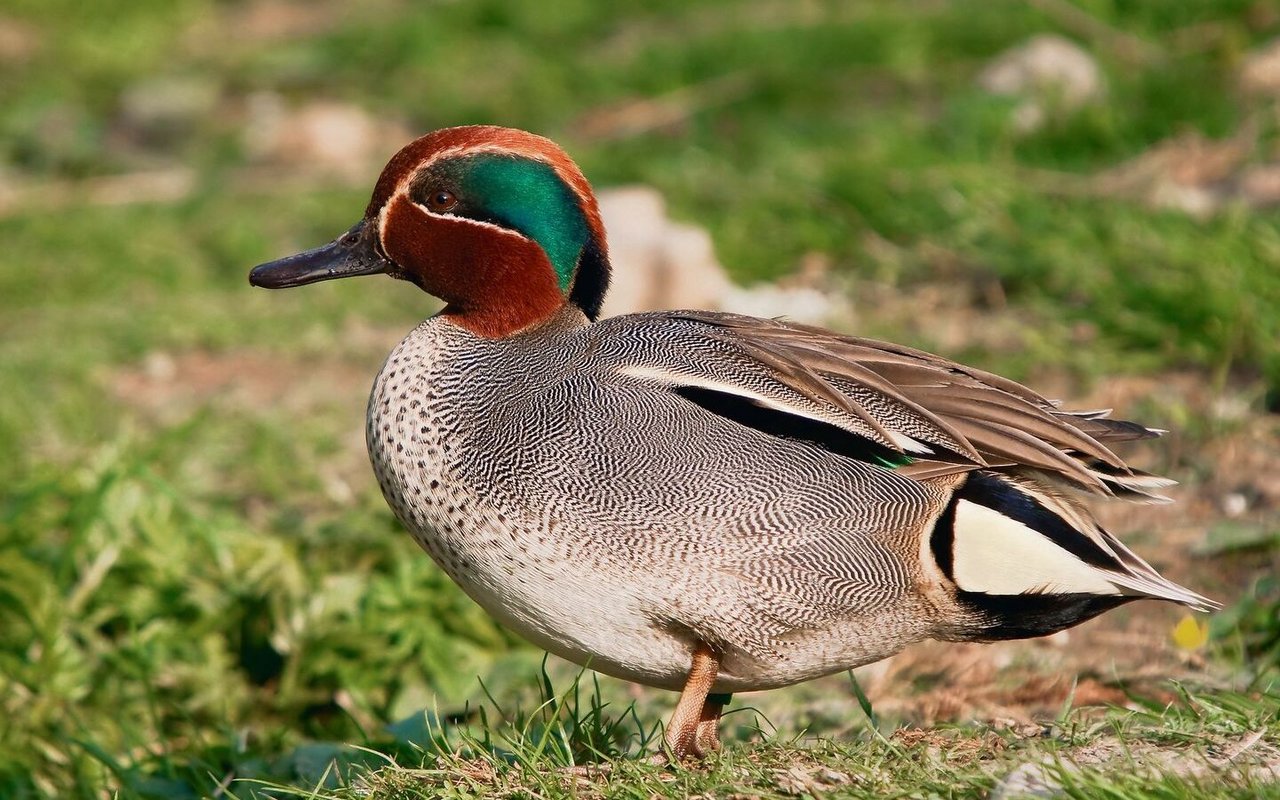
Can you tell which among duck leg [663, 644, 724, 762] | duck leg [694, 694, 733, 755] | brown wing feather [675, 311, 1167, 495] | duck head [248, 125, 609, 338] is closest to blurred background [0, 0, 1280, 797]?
duck leg [694, 694, 733, 755]

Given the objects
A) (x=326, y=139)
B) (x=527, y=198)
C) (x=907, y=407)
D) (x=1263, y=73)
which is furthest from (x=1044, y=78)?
(x=907, y=407)

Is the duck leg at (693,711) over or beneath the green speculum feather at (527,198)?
beneath

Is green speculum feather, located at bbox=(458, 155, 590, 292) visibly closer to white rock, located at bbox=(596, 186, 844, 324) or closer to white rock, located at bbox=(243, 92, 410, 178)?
white rock, located at bbox=(596, 186, 844, 324)

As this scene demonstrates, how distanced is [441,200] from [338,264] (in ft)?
0.88

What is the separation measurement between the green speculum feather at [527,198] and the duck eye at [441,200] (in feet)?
0.10

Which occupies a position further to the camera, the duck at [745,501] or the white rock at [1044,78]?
the white rock at [1044,78]

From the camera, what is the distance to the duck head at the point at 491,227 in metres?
2.96

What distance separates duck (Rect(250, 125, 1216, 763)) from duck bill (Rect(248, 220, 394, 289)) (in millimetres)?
313

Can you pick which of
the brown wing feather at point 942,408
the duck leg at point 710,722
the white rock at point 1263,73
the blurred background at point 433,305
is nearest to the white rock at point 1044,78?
the blurred background at point 433,305

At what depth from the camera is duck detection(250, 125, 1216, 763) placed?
8.63 feet

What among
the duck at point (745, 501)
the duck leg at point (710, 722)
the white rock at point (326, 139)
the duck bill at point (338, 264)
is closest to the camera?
the duck at point (745, 501)

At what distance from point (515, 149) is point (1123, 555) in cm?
128

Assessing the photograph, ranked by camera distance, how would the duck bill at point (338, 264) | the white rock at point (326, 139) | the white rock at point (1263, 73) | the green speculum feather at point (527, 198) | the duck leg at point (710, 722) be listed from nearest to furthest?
the duck leg at point (710, 722) → the green speculum feather at point (527, 198) → the duck bill at point (338, 264) → the white rock at point (1263, 73) → the white rock at point (326, 139)

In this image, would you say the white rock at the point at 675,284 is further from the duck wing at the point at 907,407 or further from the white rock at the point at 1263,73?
the duck wing at the point at 907,407
